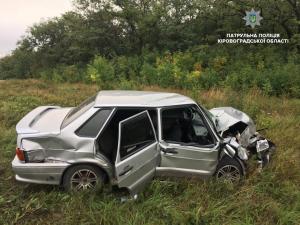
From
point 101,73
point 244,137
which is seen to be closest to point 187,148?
point 244,137

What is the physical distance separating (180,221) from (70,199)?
5.11 ft

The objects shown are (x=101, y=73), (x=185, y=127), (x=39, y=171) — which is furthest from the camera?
(x=101, y=73)

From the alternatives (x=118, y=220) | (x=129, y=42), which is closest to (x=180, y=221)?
(x=118, y=220)

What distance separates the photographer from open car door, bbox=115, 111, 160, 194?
15.1ft

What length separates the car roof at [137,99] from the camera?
511 cm

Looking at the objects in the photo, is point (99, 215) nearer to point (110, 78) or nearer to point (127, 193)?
point (127, 193)

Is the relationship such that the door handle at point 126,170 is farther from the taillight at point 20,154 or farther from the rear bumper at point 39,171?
the taillight at point 20,154

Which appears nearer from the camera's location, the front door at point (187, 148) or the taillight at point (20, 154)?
the taillight at point (20, 154)

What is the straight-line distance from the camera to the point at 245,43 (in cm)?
1934

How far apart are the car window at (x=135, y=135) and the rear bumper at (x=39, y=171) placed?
0.89 metres

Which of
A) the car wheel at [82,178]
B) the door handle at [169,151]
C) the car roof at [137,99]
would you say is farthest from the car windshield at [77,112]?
the door handle at [169,151]

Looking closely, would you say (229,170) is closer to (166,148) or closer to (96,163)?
(166,148)

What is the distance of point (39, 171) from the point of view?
4852mm

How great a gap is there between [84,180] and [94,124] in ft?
2.72
